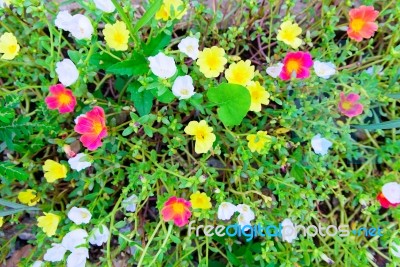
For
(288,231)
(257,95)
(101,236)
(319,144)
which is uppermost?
(257,95)

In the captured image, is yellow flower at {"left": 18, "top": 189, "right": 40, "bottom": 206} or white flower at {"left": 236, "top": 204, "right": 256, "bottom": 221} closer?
white flower at {"left": 236, "top": 204, "right": 256, "bottom": 221}

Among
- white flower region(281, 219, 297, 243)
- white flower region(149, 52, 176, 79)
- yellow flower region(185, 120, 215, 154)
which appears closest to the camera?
white flower region(149, 52, 176, 79)

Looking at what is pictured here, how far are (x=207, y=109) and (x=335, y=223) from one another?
549 millimetres

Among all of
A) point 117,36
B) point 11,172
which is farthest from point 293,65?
point 11,172

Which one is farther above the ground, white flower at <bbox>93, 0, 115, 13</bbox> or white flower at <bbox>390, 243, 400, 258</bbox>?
white flower at <bbox>93, 0, 115, 13</bbox>

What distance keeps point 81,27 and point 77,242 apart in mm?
526

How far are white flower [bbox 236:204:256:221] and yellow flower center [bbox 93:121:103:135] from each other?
41 centimetres

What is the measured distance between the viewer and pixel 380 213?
4.77 ft

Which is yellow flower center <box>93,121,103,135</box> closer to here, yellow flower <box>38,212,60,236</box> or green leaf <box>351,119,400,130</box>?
yellow flower <box>38,212,60,236</box>

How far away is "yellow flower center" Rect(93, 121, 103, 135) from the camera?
1.12m

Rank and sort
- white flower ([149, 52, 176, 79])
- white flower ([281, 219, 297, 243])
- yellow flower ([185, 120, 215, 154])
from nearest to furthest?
white flower ([149, 52, 176, 79])
yellow flower ([185, 120, 215, 154])
white flower ([281, 219, 297, 243])

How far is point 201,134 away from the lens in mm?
1167

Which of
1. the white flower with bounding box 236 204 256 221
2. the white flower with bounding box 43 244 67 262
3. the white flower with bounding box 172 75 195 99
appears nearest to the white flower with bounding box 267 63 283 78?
the white flower with bounding box 172 75 195 99

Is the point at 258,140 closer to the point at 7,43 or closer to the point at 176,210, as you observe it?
the point at 176,210
